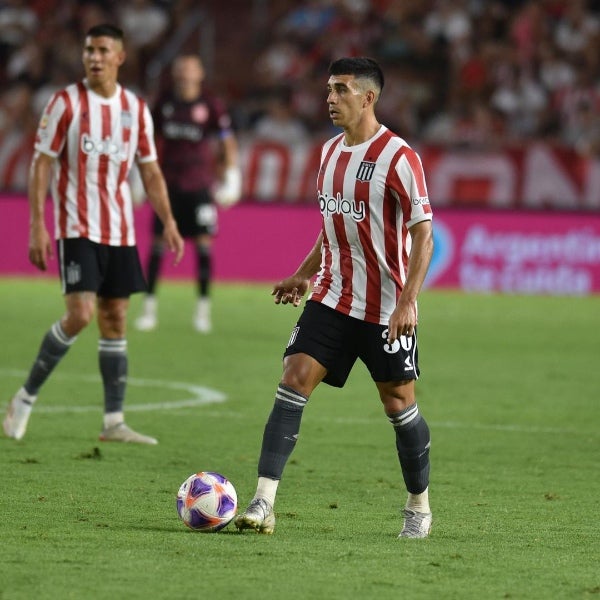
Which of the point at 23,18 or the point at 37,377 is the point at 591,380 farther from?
the point at 23,18

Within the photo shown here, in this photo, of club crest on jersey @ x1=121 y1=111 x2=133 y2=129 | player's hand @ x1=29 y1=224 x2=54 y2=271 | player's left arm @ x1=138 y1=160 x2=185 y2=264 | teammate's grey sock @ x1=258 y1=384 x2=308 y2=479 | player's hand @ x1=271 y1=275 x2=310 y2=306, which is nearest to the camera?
teammate's grey sock @ x1=258 y1=384 x2=308 y2=479

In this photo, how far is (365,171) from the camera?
5586mm

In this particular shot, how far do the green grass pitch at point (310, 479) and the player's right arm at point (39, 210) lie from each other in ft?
3.22

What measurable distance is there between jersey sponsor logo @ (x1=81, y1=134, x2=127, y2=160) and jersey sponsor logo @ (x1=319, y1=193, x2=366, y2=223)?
237 centimetres

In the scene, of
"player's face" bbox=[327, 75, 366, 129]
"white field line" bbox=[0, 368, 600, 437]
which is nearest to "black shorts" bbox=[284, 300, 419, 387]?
"player's face" bbox=[327, 75, 366, 129]

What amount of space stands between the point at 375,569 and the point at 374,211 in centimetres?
143

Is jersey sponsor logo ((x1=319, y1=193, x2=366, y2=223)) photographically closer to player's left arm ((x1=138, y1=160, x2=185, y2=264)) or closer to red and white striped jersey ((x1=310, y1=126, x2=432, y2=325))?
red and white striped jersey ((x1=310, y1=126, x2=432, y2=325))

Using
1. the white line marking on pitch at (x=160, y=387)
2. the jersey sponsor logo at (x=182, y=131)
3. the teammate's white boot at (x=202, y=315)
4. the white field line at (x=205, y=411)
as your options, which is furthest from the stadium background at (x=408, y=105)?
the white field line at (x=205, y=411)

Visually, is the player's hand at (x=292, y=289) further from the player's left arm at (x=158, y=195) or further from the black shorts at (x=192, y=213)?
the black shorts at (x=192, y=213)

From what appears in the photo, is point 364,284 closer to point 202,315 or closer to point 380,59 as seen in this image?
point 202,315

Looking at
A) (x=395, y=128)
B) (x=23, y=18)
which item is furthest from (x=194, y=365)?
(x=23, y=18)

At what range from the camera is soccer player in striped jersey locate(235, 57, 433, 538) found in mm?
5531

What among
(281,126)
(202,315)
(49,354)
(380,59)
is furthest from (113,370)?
(380,59)

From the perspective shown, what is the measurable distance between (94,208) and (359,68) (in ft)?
8.28
